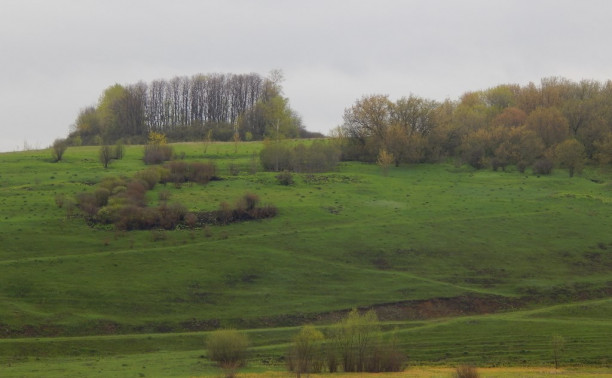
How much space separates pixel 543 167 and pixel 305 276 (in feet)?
187

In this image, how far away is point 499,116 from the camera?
124688 mm

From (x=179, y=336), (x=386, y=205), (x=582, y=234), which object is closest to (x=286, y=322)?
(x=179, y=336)

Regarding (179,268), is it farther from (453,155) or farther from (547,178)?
(453,155)

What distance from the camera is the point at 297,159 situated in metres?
105

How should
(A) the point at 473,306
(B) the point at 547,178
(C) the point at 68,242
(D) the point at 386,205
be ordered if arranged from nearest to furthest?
(A) the point at 473,306 → (C) the point at 68,242 → (D) the point at 386,205 → (B) the point at 547,178

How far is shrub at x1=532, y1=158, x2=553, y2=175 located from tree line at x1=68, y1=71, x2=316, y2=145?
50941 millimetres

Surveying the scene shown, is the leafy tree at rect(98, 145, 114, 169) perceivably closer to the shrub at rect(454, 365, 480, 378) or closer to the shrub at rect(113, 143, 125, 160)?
the shrub at rect(113, 143, 125, 160)

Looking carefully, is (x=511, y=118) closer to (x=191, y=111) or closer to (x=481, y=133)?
(x=481, y=133)

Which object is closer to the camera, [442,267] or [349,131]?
[442,267]

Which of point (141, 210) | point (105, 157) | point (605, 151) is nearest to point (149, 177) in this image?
point (141, 210)

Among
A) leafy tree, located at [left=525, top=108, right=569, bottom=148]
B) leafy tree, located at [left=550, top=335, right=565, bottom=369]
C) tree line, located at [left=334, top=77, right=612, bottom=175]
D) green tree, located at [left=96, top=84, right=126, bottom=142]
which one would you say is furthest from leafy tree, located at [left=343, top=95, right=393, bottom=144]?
leafy tree, located at [left=550, top=335, right=565, bottom=369]

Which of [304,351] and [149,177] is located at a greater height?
[149,177]

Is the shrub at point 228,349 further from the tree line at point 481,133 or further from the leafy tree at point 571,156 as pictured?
the leafy tree at point 571,156

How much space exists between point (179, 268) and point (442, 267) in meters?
24.6
